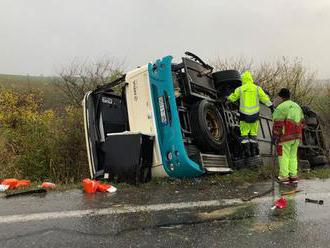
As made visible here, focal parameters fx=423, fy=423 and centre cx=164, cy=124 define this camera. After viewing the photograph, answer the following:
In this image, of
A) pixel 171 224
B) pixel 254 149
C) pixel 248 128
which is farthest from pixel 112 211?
pixel 254 149

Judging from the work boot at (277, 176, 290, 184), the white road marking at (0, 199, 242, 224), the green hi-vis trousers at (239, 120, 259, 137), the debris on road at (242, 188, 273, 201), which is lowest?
the work boot at (277, 176, 290, 184)

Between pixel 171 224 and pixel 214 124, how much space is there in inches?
131

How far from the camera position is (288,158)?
6.57 metres

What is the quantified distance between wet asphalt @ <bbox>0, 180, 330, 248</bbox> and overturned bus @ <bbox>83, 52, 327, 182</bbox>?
3.07 feet

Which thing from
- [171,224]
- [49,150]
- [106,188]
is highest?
[49,150]

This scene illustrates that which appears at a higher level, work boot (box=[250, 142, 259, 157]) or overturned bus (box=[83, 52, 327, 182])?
overturned bus (box=[83, 52, 327, 182])

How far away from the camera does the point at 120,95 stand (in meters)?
7.52

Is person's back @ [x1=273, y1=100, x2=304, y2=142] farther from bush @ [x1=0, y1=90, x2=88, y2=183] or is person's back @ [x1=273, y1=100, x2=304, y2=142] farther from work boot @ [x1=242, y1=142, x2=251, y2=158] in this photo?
bush @ [x1=0, y1=90, x2=88, y2=183]

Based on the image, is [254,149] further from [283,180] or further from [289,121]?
[283,180]

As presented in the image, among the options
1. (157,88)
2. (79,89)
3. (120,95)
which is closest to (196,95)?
(157,88)

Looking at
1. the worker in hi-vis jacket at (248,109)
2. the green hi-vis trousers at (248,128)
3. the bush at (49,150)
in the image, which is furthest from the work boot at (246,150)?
the bush at (49,150)

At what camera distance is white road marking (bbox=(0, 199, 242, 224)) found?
159 inches

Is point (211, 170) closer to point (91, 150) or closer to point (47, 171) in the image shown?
point (91, 150)

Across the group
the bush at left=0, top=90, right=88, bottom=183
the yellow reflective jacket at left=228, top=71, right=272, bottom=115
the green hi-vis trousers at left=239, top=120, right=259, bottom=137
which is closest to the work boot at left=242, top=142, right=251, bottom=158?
the green hi-vis trousers at left=239, top=120, right=259, bottom=137
